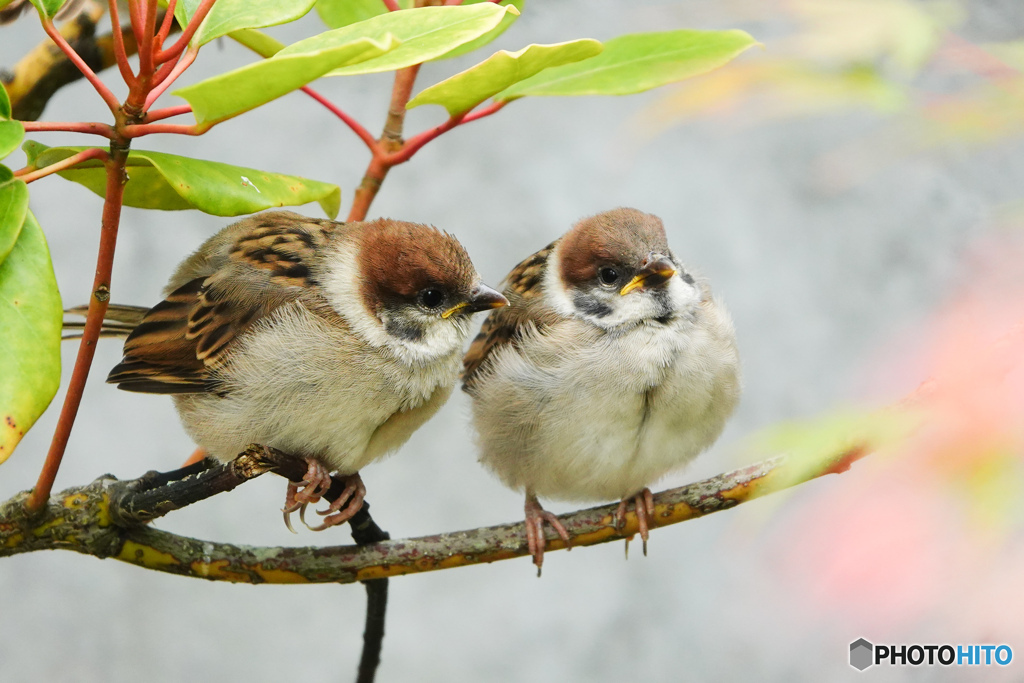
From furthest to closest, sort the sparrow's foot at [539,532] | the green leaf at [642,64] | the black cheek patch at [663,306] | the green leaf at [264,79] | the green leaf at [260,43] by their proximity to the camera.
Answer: the black cheek patch at [663,306]
the sparrow's foot at [539,532]
the green leaf at [260,43]
the green leaf at [642,64]
the green leaf at [264,79]

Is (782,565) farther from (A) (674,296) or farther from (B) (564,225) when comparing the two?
(B) (564,225)

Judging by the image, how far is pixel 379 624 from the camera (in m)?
1.23

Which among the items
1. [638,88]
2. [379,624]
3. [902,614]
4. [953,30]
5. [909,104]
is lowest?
[902,614]

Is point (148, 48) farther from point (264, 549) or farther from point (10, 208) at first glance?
point (264, 549)

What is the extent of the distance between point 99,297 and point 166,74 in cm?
19

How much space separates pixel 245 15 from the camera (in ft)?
2.39

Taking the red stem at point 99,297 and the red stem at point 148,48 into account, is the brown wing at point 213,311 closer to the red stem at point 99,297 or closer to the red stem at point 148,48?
the red stem at point 99,297

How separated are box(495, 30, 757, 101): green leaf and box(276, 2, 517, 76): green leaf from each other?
0.88ft

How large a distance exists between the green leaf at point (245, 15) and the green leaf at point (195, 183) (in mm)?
116

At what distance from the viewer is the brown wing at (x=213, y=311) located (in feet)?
3.64

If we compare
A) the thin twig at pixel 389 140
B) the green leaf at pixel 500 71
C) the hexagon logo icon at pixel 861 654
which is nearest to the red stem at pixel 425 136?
the thin twig at pixel 389 140

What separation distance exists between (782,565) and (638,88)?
50 centimetres

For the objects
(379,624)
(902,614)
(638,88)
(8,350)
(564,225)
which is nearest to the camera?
(902,614)

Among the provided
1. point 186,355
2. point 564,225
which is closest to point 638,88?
point 186,355
